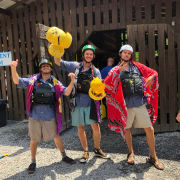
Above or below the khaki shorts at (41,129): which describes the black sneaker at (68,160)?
below

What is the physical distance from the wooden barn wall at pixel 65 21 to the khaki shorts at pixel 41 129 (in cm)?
206

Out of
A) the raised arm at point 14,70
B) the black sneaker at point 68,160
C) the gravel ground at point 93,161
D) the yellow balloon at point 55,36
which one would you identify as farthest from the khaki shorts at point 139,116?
the raised arm at point 14,70

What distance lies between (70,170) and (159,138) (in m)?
2.16

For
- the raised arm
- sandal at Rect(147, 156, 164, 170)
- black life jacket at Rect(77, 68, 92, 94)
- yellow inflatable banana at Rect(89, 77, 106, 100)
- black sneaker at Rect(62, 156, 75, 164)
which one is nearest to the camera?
the raised arm

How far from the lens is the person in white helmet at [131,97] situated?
276cm

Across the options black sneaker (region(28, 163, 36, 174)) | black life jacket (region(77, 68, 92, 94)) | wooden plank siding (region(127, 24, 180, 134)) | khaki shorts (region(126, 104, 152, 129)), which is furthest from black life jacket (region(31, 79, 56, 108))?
wooden plank siding (region(127, 24, 180, 134))

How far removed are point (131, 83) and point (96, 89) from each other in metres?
0.56

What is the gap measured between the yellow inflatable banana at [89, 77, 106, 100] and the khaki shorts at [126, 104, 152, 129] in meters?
0.55

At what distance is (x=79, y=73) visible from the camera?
2910mm

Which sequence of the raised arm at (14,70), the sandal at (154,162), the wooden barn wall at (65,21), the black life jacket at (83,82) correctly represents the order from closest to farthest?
the raised arm at (14,70), the sandal at (154,162), the black life jacket at (83,82), the wooden barn wall at (65,21)

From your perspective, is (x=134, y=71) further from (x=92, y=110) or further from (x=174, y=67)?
(x=174, y=67)

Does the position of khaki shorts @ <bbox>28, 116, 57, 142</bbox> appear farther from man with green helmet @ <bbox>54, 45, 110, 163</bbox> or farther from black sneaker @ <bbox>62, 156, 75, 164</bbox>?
black sneaker @ <bbox>62, 156, 75, 164</bbox>

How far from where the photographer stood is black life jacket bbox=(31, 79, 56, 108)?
2635mm

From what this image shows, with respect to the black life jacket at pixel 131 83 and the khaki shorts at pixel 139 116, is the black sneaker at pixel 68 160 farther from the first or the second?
the black life jacket at pixel 131 83
